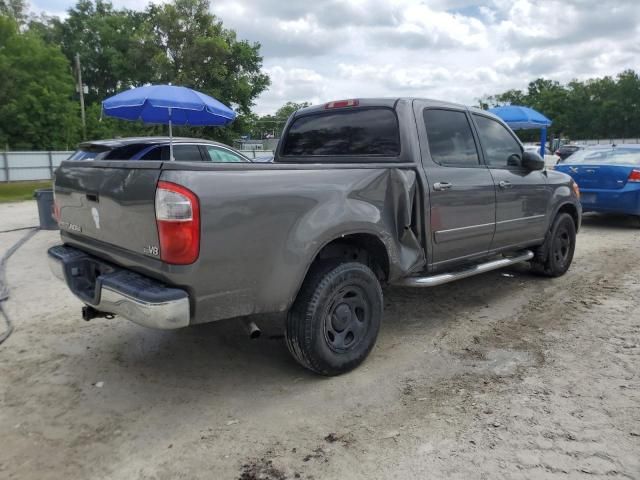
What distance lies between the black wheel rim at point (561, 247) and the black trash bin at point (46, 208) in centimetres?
712

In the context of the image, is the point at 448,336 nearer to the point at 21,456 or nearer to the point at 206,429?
the point at 206,429

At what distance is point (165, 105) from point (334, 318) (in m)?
7.01

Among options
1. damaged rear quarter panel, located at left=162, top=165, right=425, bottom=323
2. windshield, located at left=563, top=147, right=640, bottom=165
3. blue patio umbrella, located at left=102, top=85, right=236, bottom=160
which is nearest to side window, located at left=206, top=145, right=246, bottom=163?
blue patio umbrella, located at left=102, top=85, right=236, bottom=160

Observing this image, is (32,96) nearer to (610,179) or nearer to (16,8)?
(16,8)

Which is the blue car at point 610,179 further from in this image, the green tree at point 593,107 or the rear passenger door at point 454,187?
the green tree at point 593,107

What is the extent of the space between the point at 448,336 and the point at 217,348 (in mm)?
1904

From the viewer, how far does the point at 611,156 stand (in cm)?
962

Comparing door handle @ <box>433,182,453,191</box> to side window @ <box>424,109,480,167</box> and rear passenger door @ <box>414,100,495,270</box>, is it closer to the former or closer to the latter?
rear passenger door @ <box>414,100,495,270</box>

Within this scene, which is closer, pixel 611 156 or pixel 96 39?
pixel 611 156

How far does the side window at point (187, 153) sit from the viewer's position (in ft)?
27.1

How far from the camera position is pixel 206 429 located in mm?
2885

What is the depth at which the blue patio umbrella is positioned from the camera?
9109mm

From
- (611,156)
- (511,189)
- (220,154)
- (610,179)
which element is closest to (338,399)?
(511,189)

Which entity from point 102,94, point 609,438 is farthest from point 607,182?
point 102,94
